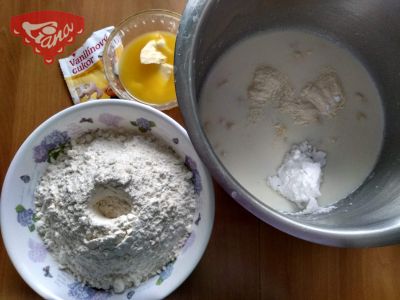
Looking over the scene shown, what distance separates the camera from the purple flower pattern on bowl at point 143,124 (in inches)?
26.6

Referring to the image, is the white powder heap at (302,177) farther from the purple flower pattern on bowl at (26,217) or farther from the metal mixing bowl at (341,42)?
the purple flower pattern on bowl at (26,217)

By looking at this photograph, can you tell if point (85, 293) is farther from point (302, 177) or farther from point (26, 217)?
point (302, 177)

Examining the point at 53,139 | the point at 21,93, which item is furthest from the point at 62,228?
the point at 21,93

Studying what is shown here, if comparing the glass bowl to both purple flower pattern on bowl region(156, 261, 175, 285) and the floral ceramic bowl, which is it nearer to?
the floral ceramic bowl

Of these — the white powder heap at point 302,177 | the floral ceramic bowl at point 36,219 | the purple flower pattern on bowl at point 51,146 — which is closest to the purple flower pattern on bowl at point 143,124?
the floral ceramic bowl at point 36,219

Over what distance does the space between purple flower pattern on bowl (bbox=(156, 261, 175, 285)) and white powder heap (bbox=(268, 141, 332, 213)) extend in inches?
8.1

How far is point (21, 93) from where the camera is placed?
734 mm

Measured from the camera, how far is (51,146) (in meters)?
0.68

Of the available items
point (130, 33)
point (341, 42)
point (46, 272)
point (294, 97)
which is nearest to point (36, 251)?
point (46, 272)

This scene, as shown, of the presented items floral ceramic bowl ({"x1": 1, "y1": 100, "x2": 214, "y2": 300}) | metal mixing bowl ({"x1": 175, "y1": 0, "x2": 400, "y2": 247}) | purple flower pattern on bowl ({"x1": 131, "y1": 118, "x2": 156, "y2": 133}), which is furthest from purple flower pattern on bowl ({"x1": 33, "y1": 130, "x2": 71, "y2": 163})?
metal mixing bowl ({"x1": 175, "y1": 0, "x2": 400, "y2": 247})

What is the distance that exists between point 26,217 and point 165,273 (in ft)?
0.74

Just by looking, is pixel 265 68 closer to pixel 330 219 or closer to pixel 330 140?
pixel 330 140

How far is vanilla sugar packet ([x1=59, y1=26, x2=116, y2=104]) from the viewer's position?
2.39ft

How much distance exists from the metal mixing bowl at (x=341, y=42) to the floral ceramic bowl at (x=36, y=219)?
103 mm
